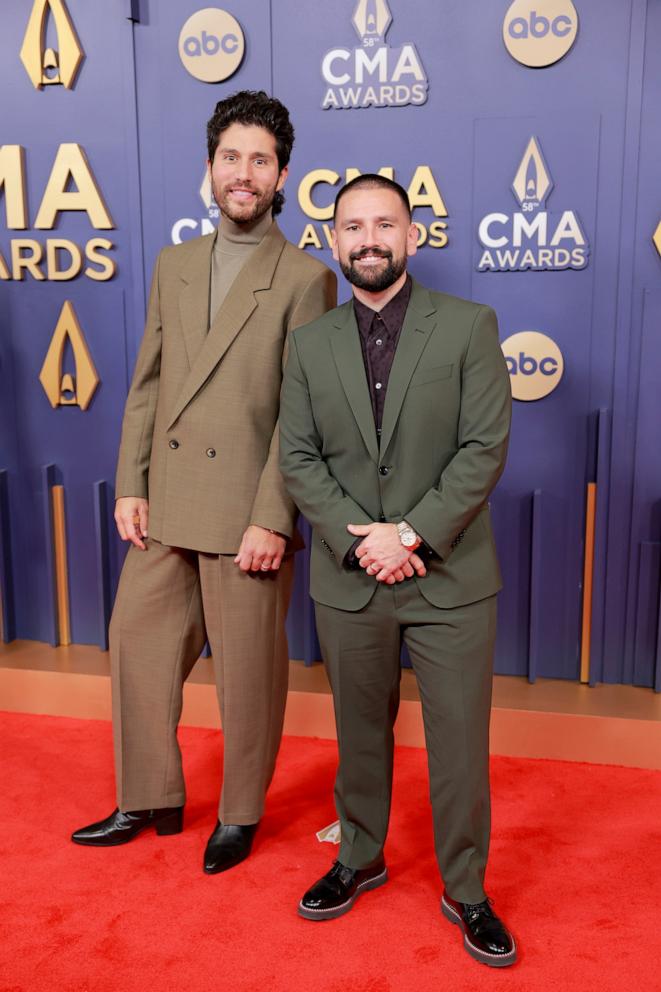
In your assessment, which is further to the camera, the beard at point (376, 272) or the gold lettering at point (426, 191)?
the gold lettering at point (426, 191)

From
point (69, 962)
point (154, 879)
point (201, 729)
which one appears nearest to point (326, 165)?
point (201, 729)

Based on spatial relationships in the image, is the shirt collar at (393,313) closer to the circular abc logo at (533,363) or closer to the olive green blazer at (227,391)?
the olive green blazer at (227,391)

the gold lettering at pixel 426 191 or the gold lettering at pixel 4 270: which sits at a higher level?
the gold lettering at pixel 426 191

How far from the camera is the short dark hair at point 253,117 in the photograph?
2.33 metres

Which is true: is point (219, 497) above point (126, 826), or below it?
above

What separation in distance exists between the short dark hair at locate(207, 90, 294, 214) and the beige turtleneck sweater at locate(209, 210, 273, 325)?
0.15m

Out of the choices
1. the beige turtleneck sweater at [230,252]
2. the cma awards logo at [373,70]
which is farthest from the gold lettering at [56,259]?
the beige turtleneck sweater at [230,252]

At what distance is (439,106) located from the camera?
3178 millimetres

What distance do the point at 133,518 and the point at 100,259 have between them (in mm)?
1358

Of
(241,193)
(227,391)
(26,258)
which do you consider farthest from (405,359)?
(26,258)

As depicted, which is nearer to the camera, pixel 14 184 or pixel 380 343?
pixel 380 343

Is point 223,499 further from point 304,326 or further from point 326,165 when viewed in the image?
point 326,165

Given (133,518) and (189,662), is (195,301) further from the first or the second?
(189,662)

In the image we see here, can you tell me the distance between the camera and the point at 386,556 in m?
2.04
